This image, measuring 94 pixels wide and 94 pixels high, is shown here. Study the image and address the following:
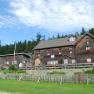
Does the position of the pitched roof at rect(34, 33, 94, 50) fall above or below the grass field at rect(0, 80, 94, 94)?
above

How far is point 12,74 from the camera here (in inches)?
2514

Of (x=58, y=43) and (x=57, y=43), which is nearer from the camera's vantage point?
(x=58, y=43)

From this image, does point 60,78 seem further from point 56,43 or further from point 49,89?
point 56,43

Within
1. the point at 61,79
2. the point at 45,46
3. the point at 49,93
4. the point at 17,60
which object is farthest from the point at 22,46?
the point at 49,93

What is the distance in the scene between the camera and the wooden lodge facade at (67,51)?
82750 mm

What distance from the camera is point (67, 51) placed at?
8644 centimetres

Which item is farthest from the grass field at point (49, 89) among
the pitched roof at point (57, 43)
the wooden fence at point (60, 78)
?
the pitched roof at point (57, 43)

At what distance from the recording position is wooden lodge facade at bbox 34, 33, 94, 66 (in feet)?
271

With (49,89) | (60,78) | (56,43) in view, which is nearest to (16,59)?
(56,43)

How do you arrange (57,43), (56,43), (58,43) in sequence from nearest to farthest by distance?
1. (58,43)
2. (57,43)
3. (56,43)

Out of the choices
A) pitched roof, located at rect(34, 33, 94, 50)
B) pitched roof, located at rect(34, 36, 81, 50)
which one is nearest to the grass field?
pitched roof, located at rect(34, 33, 94, 50)

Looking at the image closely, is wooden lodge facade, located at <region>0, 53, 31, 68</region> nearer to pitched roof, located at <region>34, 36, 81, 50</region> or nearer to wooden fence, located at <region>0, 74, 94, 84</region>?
pitched roof, located at <region>34, 36, 81, 50</region>

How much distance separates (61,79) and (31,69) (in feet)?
74.8

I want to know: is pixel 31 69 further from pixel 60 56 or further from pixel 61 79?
pixel 61 79
